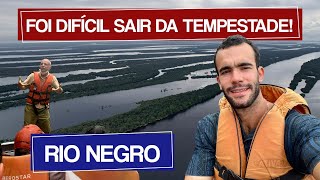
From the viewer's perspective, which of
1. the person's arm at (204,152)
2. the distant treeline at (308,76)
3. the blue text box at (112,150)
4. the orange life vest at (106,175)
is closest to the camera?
the person's arm at (204,152)

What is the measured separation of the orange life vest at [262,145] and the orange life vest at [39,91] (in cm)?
970

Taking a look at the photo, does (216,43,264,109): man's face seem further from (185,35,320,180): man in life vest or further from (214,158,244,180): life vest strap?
Answer: (214,158,244,180): life vest strap

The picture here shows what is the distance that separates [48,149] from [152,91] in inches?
4410

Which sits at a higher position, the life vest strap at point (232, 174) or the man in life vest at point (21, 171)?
the life vest strap at point (232, 174)

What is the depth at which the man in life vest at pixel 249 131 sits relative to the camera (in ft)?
9.49

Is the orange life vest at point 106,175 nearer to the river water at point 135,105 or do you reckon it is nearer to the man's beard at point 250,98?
the man's beard at point 250,98

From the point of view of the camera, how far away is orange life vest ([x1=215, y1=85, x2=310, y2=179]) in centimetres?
294

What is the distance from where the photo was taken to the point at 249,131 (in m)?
3.20

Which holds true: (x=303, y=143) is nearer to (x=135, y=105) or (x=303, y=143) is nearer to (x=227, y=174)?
(x=227, y=174)

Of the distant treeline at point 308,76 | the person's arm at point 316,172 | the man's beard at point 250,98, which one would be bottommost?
the person's arm at point 316,172

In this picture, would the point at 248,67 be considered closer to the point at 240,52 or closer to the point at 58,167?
the point at 240,52

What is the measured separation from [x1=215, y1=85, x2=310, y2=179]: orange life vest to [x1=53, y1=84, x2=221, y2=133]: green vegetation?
7066 centimetres

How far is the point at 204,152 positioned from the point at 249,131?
0.40m

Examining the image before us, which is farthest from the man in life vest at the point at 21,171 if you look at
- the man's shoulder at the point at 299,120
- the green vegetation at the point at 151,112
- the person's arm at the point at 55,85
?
the green vegetation at the point at 151,112
